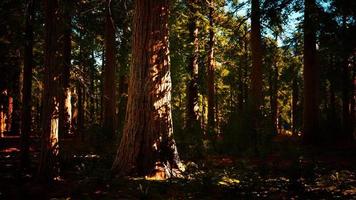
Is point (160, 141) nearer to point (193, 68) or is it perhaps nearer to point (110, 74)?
point (110, 74)

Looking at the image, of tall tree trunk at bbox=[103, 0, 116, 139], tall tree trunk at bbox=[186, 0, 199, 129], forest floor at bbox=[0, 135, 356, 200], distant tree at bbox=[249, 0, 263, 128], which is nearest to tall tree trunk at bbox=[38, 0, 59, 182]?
forest floor at bbox=[0, 135, 356, 200]

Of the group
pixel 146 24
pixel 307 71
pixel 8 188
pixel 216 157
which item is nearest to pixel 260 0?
pixel 307 71

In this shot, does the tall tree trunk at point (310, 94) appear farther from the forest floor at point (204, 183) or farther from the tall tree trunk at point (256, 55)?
the forest floor at point (204, 183)

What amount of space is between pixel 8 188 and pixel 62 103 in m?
9.41

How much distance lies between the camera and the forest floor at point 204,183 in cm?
646

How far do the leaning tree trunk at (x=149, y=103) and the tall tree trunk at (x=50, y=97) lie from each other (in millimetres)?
1635

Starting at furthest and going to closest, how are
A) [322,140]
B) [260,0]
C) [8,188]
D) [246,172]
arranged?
[260,0]
[322,140]
[246,172]
[8,188]

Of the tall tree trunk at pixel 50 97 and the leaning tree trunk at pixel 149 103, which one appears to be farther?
the tall tree trunk at pixel 50 97

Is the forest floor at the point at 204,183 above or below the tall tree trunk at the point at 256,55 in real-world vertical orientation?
below

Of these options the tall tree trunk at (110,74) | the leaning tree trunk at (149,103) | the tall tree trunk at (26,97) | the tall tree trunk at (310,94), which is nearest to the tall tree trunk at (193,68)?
the tall tree trunk at (110,74)

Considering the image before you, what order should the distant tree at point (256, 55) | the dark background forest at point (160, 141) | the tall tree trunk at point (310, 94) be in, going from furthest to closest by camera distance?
the distant tree at point (256, 55)
the tall tree trunk at point (310, 94)
the dark background forest at point (160, 141)

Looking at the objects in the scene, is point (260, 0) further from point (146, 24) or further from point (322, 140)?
point (146, 24)

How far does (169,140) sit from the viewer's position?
789 centimetres

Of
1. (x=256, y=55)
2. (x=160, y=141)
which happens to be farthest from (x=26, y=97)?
(x=256, y=55)
